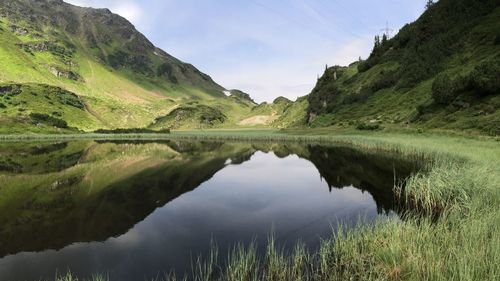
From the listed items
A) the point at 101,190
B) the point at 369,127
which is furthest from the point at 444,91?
the point at 101,190

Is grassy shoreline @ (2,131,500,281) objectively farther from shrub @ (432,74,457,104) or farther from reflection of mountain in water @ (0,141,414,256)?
shrub @ (432,74,457,104)

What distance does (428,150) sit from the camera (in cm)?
4597

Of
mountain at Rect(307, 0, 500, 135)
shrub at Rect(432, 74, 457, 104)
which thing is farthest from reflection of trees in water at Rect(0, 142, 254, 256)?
shrub at Rect(432, 74, 457, 104)

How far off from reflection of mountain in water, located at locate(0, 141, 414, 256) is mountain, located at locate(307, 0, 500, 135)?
36.6 metres

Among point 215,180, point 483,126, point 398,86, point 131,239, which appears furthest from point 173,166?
point 398,86

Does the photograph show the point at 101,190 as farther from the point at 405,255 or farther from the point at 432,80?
the point at 432,80

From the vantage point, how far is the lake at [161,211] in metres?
16.8

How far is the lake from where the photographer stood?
16.8 m

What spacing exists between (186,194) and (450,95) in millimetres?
85215

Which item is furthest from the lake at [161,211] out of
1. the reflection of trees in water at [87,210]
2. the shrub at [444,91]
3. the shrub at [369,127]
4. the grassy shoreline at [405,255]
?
the shrub at [444,91]

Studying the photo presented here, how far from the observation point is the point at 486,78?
83625 millimetres

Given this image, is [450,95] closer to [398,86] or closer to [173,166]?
[398,86]

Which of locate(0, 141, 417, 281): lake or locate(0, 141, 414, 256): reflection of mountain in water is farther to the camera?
locate(0, 141, 414, 256): reflection of mountain in water

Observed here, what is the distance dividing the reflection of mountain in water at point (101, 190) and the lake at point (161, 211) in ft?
0.33
